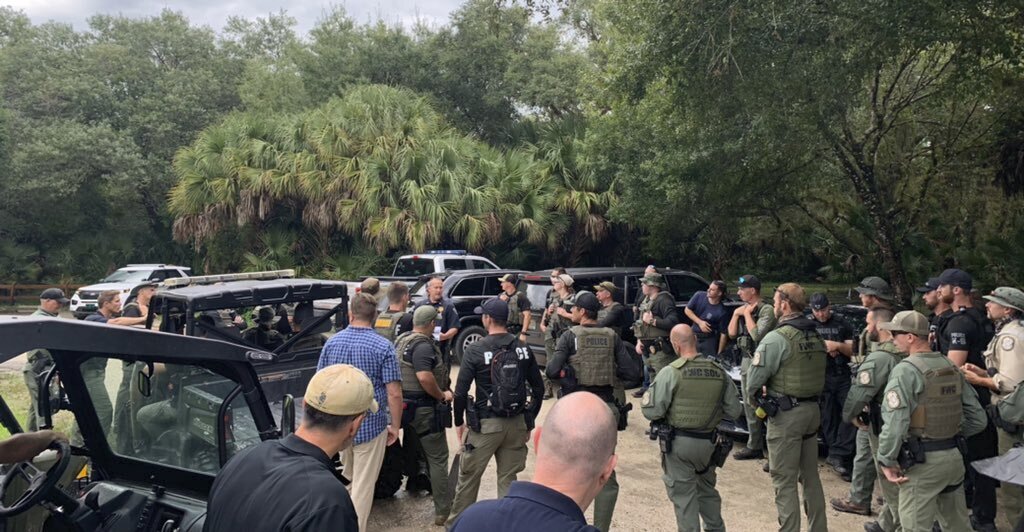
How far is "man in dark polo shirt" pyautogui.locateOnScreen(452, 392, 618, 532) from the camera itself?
2145 mm

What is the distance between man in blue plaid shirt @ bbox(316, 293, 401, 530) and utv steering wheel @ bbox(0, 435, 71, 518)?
238cm

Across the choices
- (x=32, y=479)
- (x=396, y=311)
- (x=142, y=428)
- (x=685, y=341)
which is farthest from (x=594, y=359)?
(x=32, y=479)

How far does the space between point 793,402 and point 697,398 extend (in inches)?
39.5

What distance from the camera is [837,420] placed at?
759cm

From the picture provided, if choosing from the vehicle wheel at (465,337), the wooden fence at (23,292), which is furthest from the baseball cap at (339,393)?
the wooden fence at (23,292)

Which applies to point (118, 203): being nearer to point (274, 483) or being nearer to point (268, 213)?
point (268, 213)

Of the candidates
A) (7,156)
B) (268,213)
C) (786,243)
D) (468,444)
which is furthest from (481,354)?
(7,156)

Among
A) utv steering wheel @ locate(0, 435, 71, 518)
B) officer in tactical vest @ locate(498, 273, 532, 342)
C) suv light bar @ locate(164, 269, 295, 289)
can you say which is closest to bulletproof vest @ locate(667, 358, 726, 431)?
utv steering wheel @ locate(0, 435, 71, 518)

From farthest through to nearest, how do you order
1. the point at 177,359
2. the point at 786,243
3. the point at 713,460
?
the point at 786,243, the point at 713,460, the point at 177,359

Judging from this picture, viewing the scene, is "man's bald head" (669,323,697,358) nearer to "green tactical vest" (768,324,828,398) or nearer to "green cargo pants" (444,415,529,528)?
"green tactical vest" (768,324,828,398)

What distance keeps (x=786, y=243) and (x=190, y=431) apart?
21.6 meters

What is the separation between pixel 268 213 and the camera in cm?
2095

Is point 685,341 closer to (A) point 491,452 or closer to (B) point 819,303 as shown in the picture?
(A) point 491,452

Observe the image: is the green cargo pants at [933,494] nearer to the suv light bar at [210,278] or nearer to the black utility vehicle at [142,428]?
the black utility vehicle at [142,428]
